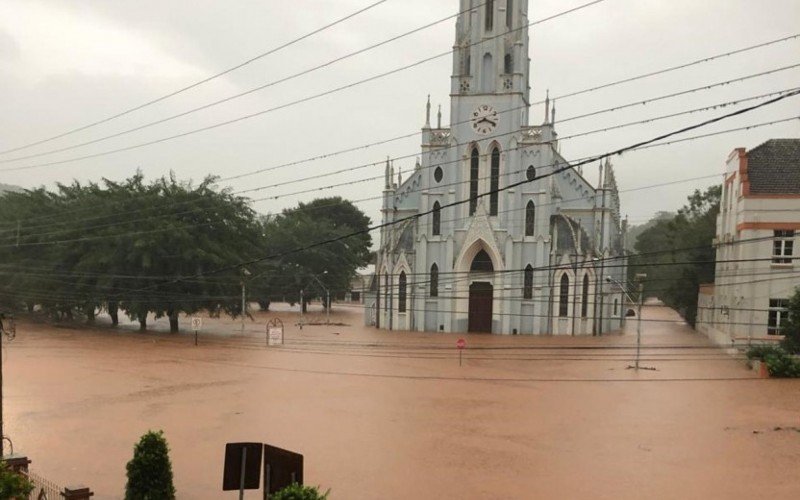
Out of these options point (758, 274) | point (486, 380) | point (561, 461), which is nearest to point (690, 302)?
point (758, 274)

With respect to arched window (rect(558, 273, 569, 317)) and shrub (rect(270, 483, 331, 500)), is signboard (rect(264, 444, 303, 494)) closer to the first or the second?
shrub (rect(270, 483, 331, 500))

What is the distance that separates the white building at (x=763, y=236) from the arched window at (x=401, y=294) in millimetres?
22112

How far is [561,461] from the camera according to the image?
49.5ft

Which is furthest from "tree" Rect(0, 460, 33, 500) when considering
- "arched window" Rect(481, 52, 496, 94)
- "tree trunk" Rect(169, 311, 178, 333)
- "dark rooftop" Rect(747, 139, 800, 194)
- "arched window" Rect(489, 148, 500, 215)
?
"arched window" Rect(481, 52, 496, 94)

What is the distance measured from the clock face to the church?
0.25 feet

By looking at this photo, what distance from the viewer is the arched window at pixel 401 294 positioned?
49469 mm

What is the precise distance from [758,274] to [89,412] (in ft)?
103

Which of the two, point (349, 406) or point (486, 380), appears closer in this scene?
point (349, 406)

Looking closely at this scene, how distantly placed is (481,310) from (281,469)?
4063 cm

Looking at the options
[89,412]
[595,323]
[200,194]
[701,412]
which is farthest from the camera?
[595,323]

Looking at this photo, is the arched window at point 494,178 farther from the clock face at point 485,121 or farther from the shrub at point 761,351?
the shrub at point 761,351

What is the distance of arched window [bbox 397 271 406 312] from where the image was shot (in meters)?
49.5

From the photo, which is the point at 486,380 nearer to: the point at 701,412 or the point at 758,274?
the point at 701,412

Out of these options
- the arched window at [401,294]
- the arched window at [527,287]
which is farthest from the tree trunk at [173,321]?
the arched window at [527,287]
